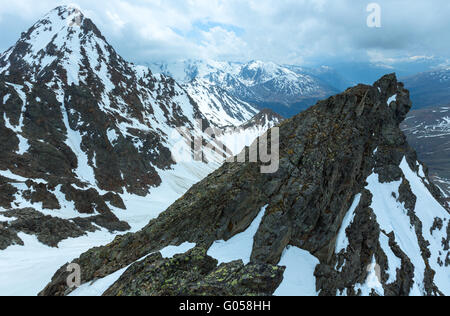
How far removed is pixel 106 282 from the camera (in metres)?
16.3

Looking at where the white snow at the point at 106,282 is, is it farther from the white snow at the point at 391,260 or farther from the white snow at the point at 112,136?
the white snow at the point at 112,136

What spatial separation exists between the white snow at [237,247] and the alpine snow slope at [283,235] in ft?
0.24

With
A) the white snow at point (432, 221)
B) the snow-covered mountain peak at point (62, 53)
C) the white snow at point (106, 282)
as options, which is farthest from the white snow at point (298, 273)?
the snow-covered mountain peak at point (62, 53)

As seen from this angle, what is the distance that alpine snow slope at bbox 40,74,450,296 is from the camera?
568 inches

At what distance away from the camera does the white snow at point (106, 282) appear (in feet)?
52.0

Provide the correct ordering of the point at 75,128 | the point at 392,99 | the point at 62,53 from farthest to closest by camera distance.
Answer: the point at 62,53 < the point at 75,128 < the point at 392,99

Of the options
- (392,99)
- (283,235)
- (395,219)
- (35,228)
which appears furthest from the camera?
(392,99)

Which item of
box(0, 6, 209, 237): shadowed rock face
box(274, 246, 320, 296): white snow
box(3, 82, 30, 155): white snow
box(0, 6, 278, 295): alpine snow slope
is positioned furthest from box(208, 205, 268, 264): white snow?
box(3, 82, 30, 155): white snow

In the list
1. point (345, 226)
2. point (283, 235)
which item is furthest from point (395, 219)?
point (283, 235)

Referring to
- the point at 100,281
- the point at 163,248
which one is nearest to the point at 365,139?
the point at 163,248

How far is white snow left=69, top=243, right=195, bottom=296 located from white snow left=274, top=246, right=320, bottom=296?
6.57m

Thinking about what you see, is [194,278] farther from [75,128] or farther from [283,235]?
[75,128]

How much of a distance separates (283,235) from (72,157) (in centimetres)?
9858

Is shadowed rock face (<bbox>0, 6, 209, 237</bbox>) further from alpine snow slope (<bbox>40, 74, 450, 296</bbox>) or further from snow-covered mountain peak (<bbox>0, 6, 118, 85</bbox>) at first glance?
alpine snow slope (<bbox>40, 74, 450, 296</bbox>)
